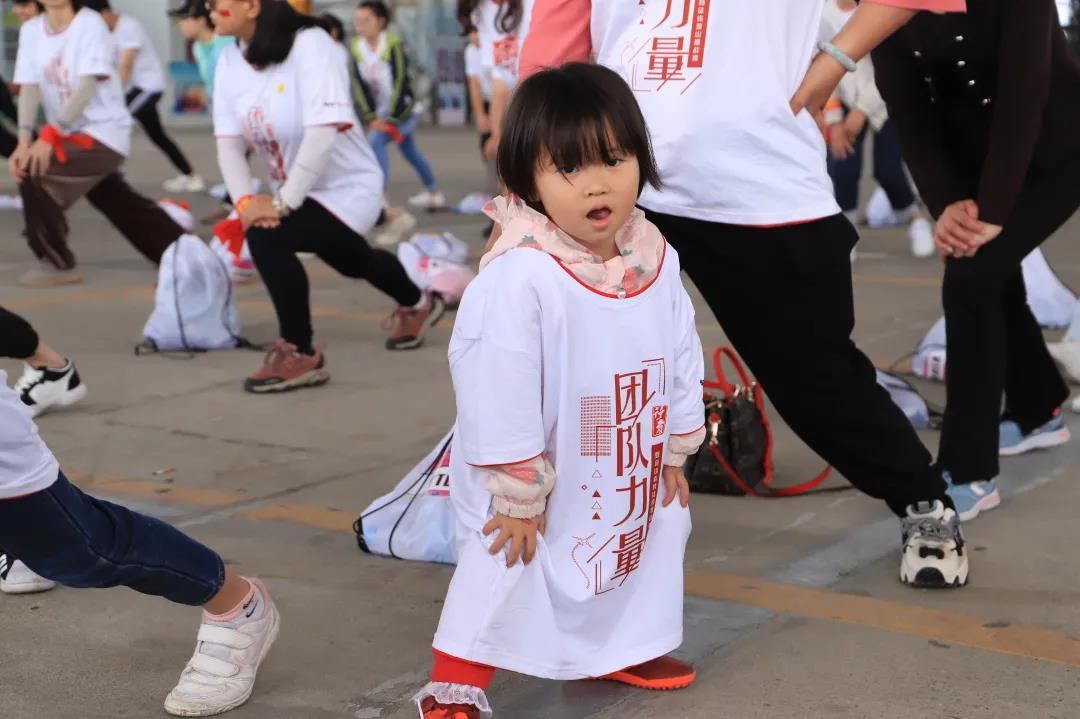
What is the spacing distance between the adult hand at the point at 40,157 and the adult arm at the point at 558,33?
528 cm

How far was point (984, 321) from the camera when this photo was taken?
148 inches

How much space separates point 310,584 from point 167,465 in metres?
1.35

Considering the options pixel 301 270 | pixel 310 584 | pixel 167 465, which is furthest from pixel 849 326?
pixel 301 270

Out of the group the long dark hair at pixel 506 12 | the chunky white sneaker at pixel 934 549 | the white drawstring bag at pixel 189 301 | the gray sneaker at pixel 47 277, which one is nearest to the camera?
the chunky white sneaker at pixel 934 549

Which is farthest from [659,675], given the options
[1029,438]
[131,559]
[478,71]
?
[478,71]

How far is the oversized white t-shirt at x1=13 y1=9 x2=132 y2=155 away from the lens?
794cm

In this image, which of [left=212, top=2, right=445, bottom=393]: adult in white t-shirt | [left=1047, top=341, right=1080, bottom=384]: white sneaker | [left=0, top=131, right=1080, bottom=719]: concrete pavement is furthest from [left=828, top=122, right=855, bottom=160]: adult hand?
[left=212, top=2, right=445, bottom=393]: adult in white t-shirt

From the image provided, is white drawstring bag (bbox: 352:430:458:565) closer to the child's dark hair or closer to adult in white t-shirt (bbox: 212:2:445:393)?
the child's dark hair

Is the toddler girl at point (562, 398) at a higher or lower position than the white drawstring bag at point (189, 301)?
higher

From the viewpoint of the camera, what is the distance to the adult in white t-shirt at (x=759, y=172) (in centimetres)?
312

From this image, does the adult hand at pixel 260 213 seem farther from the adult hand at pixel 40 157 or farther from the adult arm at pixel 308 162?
the adult hand at pixel 40 157

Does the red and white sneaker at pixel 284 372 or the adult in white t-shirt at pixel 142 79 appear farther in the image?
the adult in white t-shirt at pixel 142 79

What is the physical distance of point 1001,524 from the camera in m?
3.95

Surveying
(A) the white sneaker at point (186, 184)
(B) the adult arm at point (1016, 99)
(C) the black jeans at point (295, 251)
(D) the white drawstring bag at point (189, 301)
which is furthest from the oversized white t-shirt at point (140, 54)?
(B) the adult arm at point (1016, 99)
